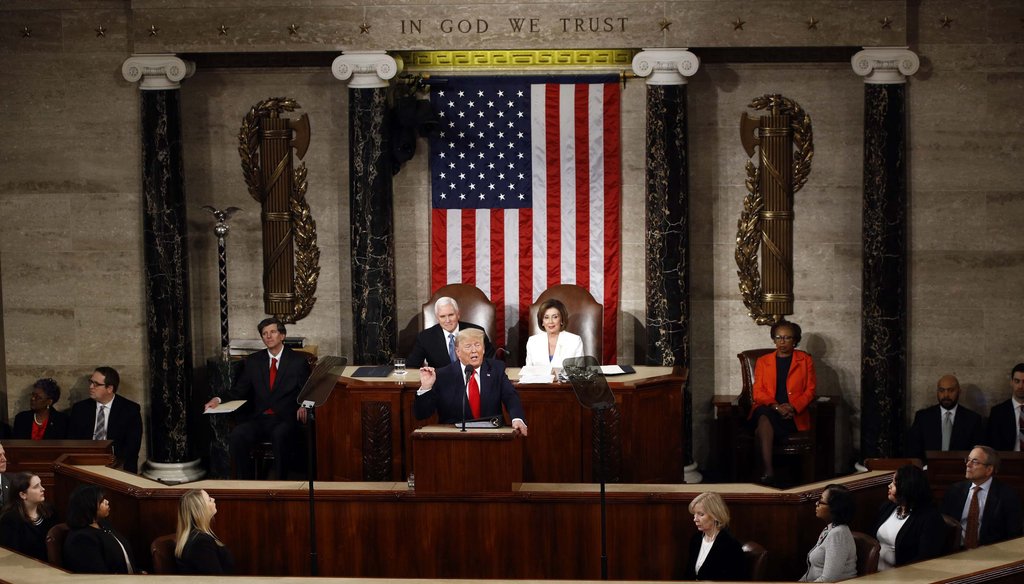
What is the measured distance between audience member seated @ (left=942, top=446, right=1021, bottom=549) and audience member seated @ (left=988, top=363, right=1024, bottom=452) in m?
2.97

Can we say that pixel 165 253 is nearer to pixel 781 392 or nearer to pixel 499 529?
pixel 499 529

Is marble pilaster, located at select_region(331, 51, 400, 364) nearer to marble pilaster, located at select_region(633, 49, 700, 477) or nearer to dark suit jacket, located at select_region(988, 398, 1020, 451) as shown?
marble pilaster, located at select_region(633, 49, 700, 477)

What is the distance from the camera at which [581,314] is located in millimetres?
12758

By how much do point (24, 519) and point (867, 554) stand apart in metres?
5.47

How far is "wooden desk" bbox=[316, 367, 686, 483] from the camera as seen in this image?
10.7 metres

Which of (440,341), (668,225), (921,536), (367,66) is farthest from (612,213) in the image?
(921,536)

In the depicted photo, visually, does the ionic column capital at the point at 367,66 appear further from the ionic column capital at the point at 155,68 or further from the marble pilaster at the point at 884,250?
the marble pilaster at the point at 884,250

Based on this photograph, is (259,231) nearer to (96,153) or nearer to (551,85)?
(96,153)

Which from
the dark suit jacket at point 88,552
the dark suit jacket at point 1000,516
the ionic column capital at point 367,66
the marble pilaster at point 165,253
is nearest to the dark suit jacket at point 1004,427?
the dark suit jacket at point 1000,516

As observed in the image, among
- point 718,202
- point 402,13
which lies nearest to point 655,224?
point 718,202

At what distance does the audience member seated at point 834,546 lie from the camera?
7.89m

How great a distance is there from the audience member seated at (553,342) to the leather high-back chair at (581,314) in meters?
0.84

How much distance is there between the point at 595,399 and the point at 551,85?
19.8ft

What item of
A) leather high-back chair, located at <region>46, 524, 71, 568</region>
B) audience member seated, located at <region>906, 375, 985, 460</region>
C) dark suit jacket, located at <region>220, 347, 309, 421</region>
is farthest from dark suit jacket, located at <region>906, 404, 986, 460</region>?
leather high-back chair, located at <region>46, 524, 71, 568</region>
